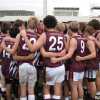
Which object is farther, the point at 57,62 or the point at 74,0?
the point at 74,0

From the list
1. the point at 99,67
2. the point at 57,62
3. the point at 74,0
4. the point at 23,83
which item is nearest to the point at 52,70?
the point at 57,62

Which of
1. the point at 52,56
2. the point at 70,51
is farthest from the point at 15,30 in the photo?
the point at 70,51

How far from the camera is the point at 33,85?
9.05m

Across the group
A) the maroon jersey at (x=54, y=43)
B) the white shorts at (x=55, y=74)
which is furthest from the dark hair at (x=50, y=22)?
the white shorts at (x=55, y=74)

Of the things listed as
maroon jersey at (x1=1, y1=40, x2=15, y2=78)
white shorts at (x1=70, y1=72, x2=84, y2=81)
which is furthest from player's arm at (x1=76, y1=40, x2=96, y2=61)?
maroon jersey at (x1=1, y1=40, x2=15, y2=78)

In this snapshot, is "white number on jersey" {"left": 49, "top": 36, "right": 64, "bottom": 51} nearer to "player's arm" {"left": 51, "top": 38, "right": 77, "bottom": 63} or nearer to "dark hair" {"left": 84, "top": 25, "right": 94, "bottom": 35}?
"player's arm" {"left": 51, "top": 38, "right": 77, "bottom": 63}

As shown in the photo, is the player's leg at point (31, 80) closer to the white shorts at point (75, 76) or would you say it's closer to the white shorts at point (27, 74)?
the white shorts at point (27, 74)

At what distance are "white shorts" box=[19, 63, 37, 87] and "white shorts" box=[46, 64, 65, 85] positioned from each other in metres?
0.32

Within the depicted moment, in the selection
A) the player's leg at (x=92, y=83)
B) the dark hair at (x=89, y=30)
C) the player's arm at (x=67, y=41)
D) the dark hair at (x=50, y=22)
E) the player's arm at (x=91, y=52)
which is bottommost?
the player's leg at (x=92, y=83)

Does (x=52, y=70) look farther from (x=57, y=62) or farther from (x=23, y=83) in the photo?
(x=23, y=83)

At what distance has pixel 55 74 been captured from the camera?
8.70 m

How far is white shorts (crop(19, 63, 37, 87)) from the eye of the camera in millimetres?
8852

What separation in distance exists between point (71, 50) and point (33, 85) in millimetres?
1117

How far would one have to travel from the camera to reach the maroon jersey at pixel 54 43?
852 centimetres
